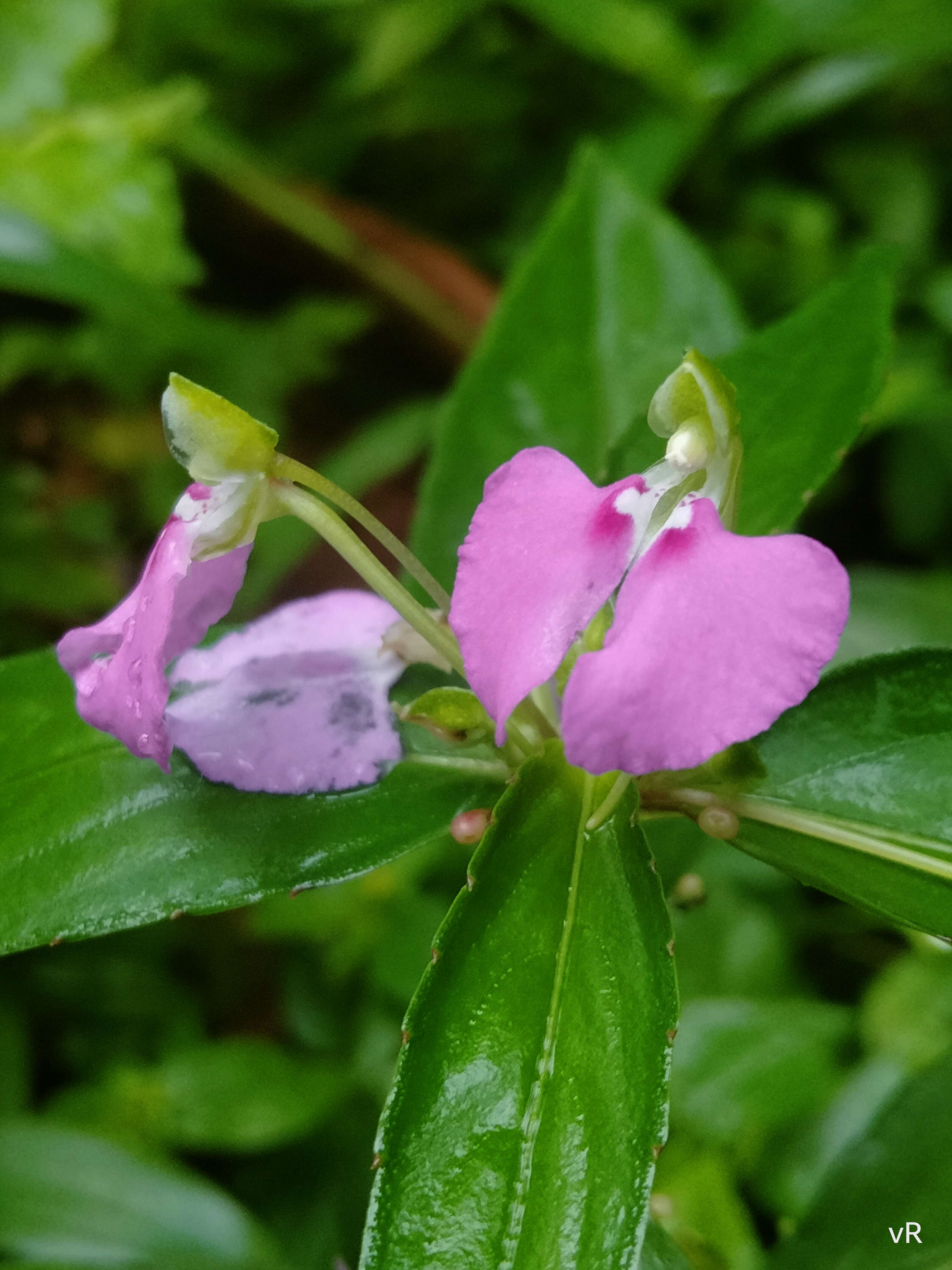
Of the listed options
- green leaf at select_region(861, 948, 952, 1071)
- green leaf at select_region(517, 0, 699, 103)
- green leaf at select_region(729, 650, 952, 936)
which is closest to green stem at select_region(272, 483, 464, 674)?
green leaf at select_region(729, 650, 952, 936)

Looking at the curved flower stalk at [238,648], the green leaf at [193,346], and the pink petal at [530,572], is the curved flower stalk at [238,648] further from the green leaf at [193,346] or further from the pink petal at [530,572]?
the green leaf at [193,346]

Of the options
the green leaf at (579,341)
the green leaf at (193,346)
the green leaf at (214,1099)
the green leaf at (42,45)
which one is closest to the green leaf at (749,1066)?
the green leaf at (214,1099)

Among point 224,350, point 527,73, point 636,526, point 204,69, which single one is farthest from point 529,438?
point 204,69

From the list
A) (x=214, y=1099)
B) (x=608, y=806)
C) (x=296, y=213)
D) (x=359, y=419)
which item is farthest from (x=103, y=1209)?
(x=296, y=213)

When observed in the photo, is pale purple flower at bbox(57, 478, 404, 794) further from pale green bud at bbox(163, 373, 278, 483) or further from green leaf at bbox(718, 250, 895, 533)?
green leaf at bbox(718, 250, 895, 533)

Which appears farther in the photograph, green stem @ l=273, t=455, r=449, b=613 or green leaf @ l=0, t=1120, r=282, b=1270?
green leaf @ l=0, t=1120, r=282, b=1270

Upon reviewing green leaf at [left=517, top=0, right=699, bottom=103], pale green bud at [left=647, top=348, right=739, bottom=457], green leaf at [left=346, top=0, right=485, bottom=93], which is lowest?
pale green bud at [left=647, top=348, right=739, bottom=457]
